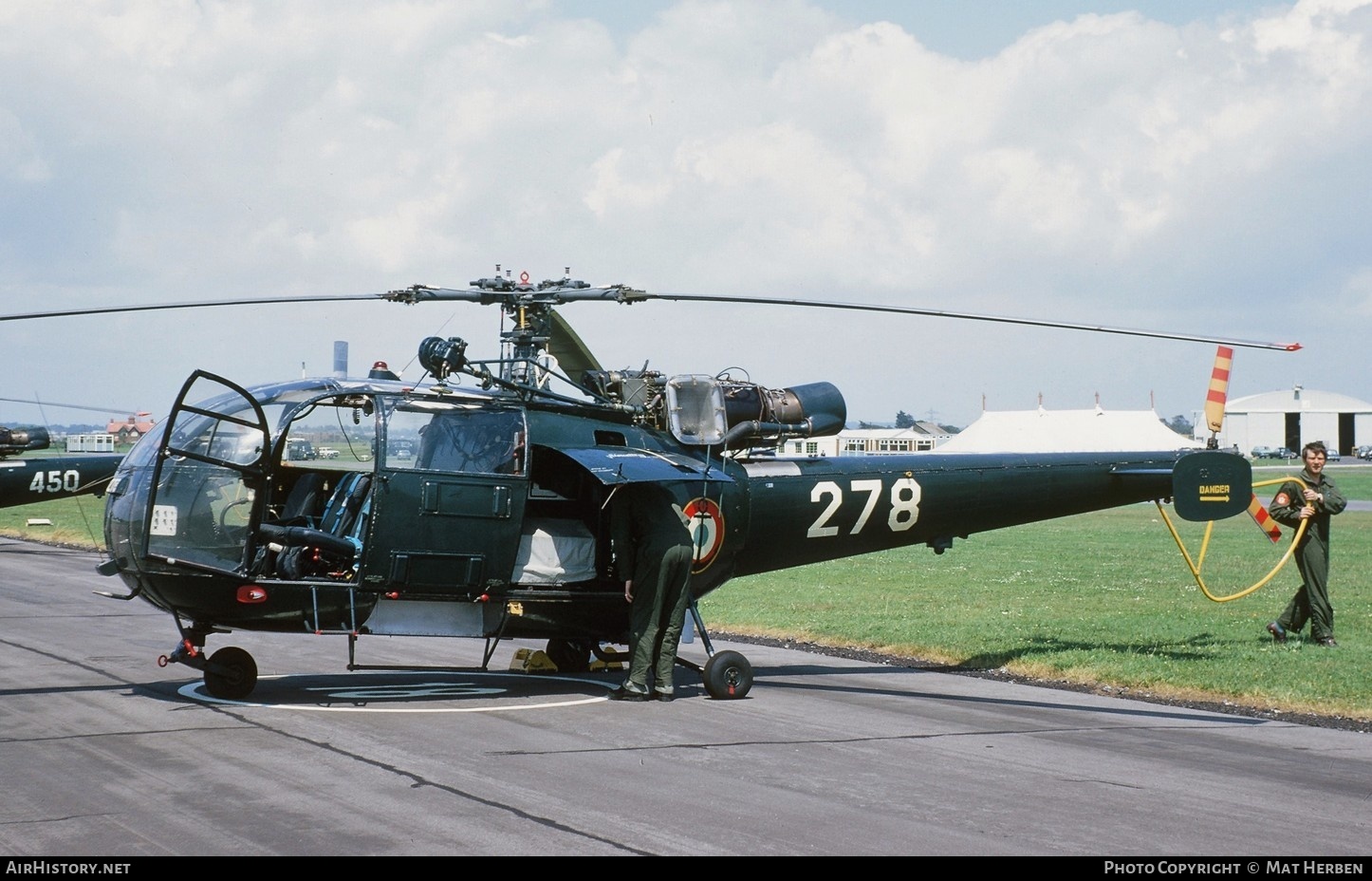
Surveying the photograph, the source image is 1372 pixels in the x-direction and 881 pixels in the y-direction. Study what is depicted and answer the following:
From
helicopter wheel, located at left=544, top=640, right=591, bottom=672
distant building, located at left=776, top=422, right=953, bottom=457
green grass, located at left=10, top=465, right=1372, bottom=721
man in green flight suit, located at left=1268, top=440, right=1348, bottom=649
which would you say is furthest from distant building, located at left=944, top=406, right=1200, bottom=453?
helicopter wheel, located at left=544, top=640, right=591, bottom=672

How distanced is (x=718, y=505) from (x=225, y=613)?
4368 mm

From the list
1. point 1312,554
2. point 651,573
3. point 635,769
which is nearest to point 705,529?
point 651,573

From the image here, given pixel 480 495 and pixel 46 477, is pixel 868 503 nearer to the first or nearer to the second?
pixel 480 495

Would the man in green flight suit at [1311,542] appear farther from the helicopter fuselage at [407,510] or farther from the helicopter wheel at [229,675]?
the helicopter wheel at [229,675]

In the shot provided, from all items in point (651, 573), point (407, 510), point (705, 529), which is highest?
point (407, 510)

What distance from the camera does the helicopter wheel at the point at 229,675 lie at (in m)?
10.7

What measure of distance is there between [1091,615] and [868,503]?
609 cm

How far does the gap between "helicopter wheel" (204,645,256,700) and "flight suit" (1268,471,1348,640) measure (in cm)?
1100

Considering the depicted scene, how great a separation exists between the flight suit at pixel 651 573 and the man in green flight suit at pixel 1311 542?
7.61 m

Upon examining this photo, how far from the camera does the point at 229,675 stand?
10.7 m

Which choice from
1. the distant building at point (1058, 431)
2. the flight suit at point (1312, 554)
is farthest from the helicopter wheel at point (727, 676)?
the distant building at point (1058, 431)

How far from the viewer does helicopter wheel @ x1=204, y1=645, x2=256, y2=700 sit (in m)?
10.7
